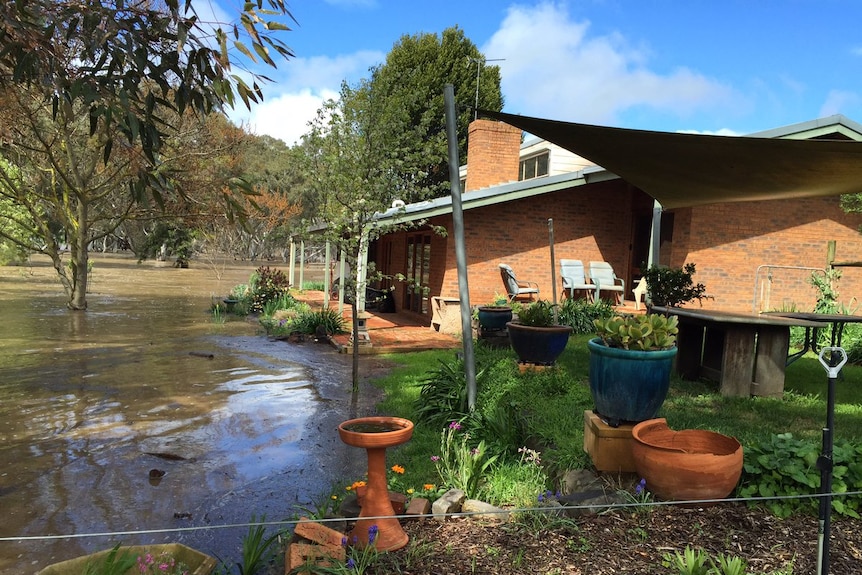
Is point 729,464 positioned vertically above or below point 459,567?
above

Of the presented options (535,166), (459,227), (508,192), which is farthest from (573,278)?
(459,227)

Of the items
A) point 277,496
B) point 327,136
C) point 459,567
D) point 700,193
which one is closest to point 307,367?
point 327,136

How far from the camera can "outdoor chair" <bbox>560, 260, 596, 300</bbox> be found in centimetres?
1275

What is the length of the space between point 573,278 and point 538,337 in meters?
6.23

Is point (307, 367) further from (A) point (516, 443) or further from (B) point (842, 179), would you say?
(B) point (842, 179)

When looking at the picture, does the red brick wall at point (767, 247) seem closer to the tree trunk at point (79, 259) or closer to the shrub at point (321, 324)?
the shrub at point (321, 324)

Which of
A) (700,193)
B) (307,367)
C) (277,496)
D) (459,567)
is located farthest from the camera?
(307,367)

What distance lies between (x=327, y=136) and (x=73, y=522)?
505 cm

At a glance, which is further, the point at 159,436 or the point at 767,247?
the point at 767,247

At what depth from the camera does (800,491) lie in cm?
321

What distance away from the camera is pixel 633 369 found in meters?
3.72

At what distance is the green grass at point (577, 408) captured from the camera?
15.1 feet

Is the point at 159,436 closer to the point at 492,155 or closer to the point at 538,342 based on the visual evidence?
the point at 538,342

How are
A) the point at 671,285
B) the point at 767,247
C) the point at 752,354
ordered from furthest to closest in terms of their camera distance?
the point at 767,247
the point at 671,285
the point at 752,354
